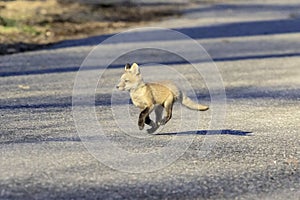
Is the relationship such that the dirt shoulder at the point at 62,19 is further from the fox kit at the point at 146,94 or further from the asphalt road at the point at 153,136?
the fox kit at the point at 146,94

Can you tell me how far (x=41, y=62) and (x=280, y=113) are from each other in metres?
7.03

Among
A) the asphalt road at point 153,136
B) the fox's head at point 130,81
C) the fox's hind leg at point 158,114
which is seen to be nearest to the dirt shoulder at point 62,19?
the asphalt road at point 153,136

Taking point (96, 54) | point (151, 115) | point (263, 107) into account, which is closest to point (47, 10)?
point (96, 54)

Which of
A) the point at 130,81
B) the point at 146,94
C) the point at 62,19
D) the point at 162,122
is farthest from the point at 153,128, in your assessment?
the point at 62,19

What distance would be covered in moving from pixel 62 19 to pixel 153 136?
58.2ft

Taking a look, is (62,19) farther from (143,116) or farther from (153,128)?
(143,116)

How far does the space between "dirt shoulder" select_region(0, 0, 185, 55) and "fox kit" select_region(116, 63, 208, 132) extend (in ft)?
34.5

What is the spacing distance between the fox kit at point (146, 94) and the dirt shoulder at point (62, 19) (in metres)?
10.5

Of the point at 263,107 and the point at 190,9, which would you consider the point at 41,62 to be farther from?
the point at 190,9

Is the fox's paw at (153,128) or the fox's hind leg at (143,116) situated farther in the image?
the fox's paw at (153,128)

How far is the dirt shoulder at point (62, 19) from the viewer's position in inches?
836

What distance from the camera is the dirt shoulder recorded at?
2123cm

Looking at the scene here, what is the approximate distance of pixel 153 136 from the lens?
873cm

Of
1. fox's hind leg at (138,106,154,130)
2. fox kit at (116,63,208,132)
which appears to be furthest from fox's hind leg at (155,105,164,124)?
fox's hind leg at (138,106,154,130)
